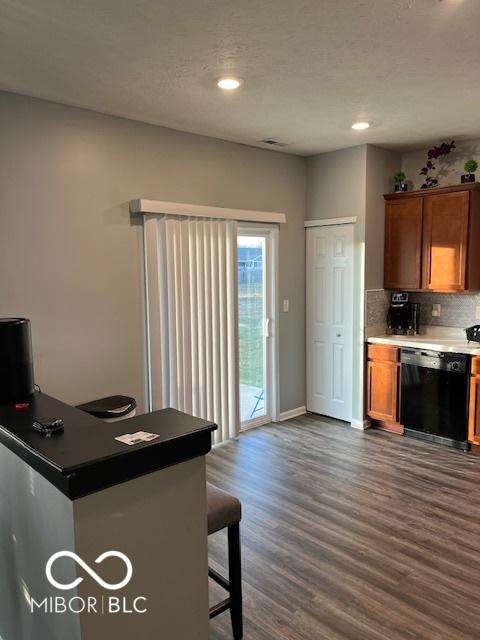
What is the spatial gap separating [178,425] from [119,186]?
252 centimetres

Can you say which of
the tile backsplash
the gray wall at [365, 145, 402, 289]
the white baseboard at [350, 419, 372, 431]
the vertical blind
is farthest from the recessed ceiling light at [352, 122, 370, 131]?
the white baseboard at [350, 419, 372, 431]

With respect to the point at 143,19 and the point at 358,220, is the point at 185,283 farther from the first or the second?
the point at 143,19

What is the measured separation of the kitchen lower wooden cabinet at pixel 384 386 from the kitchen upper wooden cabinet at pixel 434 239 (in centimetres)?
70

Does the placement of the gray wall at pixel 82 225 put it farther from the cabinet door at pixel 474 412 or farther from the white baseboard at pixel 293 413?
the cabinet door at pixel 474 412

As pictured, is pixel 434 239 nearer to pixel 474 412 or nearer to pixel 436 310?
pixel 436 310

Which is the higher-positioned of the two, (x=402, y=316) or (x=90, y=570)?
(x=402, y=316)

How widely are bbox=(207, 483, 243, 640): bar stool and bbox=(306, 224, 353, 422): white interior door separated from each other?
3.10 m

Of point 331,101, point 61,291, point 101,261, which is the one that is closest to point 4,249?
point 61,291

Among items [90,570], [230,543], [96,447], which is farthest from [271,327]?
[90,570]

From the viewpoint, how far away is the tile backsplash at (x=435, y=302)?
471 centimetres

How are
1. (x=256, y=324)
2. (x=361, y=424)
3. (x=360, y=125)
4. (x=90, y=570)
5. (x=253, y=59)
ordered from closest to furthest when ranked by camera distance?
(x=90, y=570)
(x=253, y=59)
(x=360, y=125)
(x=361, y=424)
(x=256, y=324)

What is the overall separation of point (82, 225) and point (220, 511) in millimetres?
2318

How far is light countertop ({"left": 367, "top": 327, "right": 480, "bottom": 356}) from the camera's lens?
13.8ft

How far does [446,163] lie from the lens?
15.5 feet
